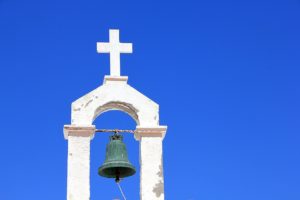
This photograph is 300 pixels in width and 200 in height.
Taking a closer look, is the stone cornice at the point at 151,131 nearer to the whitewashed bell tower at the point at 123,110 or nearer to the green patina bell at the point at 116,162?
the whitewashed bell tower at the point at 123,110

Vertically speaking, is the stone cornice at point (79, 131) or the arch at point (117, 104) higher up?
the arch at point (117, 104)

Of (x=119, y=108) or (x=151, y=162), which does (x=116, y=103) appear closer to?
(x=119, y=108)

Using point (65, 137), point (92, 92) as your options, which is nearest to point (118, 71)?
point (92, 92)

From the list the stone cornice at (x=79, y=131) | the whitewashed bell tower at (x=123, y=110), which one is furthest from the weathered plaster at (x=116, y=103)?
the stone cornice at (x=79, y=131)

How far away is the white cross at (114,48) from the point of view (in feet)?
36.0

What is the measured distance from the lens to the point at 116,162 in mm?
10539

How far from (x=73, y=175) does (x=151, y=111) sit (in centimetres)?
150

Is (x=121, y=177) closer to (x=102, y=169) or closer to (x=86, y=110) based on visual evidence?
(x=102, y=169)

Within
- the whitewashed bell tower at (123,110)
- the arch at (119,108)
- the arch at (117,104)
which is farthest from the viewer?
the arch at (119,108)

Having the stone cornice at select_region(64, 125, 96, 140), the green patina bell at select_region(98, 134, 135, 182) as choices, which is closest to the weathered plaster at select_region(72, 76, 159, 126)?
the stone cornice at select_region(64, 125, 96, 140)

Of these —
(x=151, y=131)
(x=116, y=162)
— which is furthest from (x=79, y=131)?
(x=151, y=131)

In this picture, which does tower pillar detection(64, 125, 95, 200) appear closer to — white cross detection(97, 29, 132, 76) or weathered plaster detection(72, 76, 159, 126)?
weathered plaster detection(72, 76, 159, 126)

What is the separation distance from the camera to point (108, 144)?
10758 millimetres

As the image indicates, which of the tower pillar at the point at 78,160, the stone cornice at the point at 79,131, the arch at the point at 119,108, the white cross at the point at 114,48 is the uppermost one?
the white cross at the point at 114,48
